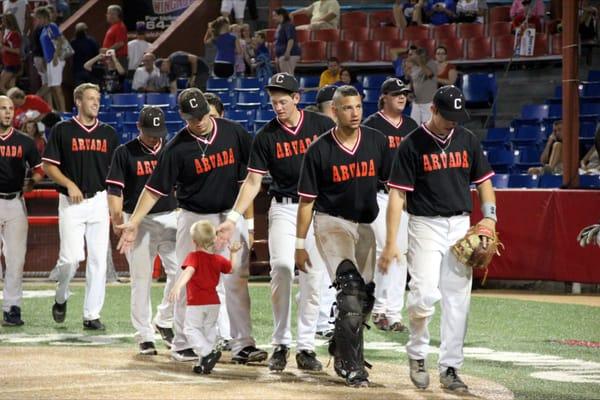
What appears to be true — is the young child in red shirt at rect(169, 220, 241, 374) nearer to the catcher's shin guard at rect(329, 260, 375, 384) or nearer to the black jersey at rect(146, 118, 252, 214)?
the black jersey at rect(146, 118, 252, 214)

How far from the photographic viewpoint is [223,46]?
77.6ft

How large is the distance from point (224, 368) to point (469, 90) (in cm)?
1354

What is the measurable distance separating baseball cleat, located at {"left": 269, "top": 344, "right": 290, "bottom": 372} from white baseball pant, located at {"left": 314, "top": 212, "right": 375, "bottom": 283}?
2.60ft

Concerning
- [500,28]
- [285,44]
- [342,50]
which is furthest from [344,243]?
[342,50]

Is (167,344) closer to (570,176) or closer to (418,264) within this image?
(418,264)

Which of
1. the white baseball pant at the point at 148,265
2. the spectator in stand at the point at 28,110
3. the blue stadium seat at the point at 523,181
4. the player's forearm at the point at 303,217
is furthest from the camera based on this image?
the spectator in stand at the point at 28,110

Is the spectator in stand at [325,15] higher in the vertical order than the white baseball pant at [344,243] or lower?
higher

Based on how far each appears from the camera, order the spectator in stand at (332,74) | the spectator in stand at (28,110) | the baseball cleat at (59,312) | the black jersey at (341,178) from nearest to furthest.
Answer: the black jersey at (341,178) → the baseball cleat at (59,312) → the spectator in stand at (28,110) → the spectator in stand at (332,74)

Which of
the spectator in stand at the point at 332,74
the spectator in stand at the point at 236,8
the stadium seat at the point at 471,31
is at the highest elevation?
the spectator in stand at the point at 236,8

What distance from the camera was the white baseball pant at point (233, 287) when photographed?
9961mm

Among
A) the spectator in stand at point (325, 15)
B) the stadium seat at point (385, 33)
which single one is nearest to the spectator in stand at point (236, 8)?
the spectator in stand at point (325, 15)

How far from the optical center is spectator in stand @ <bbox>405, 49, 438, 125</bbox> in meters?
19.9

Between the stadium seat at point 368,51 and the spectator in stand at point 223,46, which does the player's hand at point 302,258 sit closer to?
the spectator in stand at point 223,46

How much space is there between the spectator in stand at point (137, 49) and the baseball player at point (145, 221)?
1453 cm
